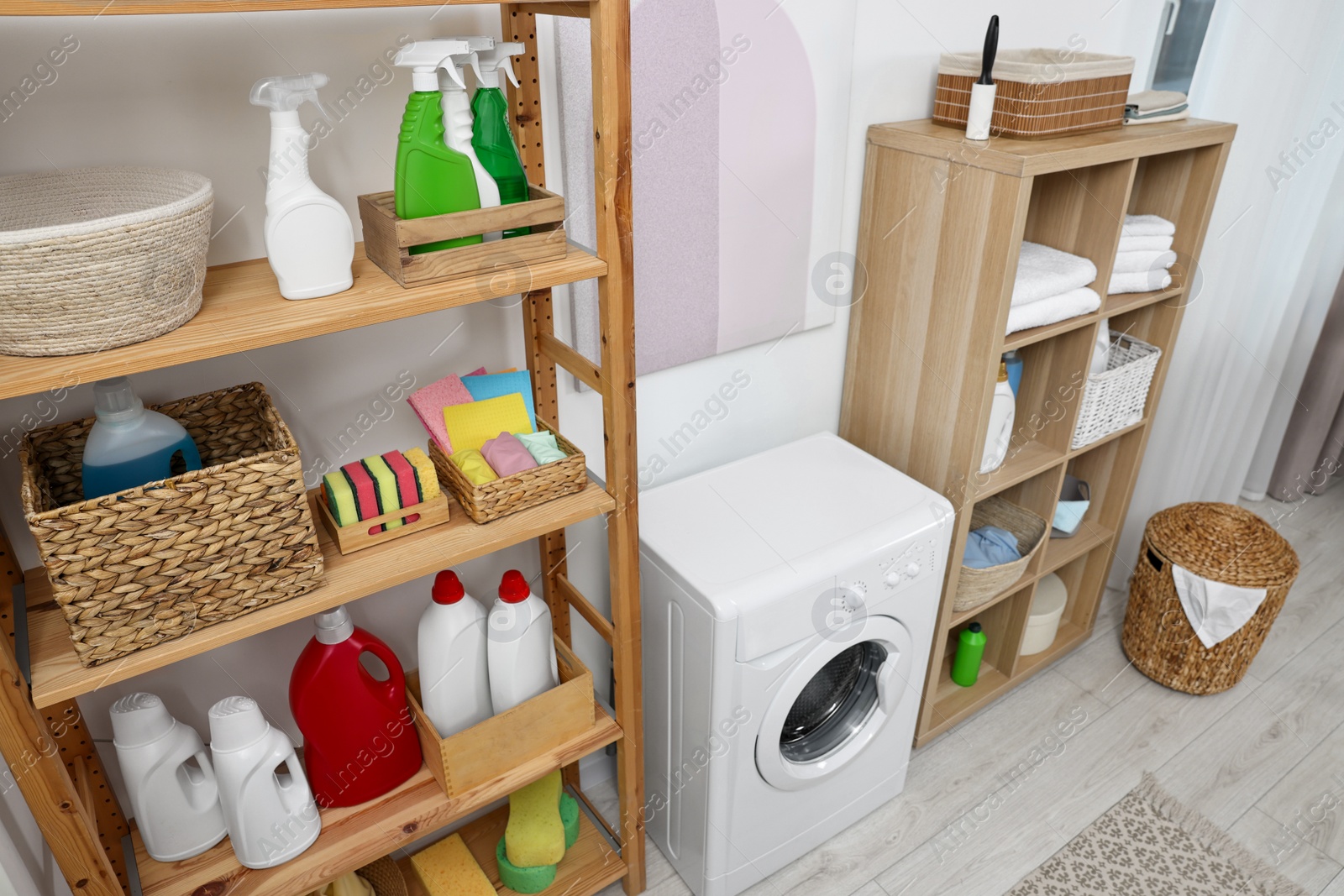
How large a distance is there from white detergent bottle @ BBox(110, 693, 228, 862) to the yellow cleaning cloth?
0.55 metres

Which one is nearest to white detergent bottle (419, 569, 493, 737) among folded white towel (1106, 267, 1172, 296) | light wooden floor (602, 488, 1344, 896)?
light wooden floor (602, 488, 1344, 896)

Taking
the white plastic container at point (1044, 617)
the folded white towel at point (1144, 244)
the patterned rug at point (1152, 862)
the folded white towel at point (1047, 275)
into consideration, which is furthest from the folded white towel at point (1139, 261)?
the patterned rug at point (1152, 862)

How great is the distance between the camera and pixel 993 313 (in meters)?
1.64

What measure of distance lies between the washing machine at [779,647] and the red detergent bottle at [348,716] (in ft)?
1.57

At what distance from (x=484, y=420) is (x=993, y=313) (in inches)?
37.6

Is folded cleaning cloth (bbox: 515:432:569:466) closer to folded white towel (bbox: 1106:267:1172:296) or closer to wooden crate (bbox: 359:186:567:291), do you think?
wooden crate (bbox: 359:186:567:291)

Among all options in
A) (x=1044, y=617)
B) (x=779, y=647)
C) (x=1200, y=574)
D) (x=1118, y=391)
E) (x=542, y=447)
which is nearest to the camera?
(x=542, y=447)

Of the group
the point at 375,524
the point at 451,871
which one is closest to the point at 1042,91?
the point at 375,524

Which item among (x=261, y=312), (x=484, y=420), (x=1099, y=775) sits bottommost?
(x=1099, y=775)

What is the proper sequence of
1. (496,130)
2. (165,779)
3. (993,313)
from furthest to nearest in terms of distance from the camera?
(993,313), (165,779), (496,130)

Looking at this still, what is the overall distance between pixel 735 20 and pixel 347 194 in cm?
72

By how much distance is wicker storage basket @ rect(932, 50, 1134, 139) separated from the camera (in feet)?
5.24

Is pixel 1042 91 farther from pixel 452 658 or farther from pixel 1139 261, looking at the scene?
pixel 452 658

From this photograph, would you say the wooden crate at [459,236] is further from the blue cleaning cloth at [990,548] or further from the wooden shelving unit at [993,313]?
the blue cleaning cloth at [990,548]
